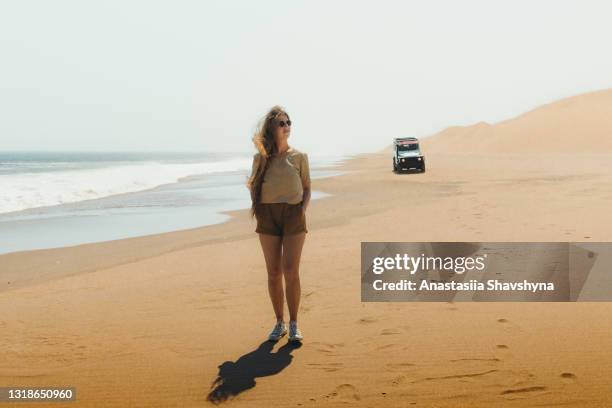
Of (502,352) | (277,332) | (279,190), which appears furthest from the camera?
(277,332)

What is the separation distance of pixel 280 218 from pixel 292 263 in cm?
43

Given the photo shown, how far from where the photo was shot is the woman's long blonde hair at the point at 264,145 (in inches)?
184

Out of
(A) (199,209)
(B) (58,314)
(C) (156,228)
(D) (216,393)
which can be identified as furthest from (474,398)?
(A) (199,209)

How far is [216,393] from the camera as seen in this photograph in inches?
155

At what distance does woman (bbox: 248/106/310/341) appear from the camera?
4.67 m

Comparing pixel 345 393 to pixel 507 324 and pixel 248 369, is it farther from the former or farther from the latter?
→ pixel 507 324

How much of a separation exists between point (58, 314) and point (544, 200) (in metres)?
13.0

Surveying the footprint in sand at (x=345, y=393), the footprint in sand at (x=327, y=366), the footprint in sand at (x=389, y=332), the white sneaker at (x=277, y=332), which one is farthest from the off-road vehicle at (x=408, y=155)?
the footprint in sand at (x=345, y=393)

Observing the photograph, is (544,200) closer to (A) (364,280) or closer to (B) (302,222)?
(A) (364,280)
